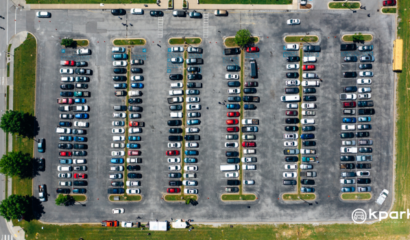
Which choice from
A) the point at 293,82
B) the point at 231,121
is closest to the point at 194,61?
the point at 231,121

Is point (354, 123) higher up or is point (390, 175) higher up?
point (354, 123)

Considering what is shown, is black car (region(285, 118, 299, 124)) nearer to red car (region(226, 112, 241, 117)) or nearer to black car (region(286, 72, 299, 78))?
black car (region(286, 72, 299, 78))

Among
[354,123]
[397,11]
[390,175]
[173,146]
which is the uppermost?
[397,11]

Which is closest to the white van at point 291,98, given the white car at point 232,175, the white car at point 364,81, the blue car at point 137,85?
the white car at point 364,81

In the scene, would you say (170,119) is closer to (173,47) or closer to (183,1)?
(173,47)

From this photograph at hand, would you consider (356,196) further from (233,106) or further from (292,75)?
(233,106)

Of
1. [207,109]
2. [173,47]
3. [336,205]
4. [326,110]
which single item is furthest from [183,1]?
[336,205]

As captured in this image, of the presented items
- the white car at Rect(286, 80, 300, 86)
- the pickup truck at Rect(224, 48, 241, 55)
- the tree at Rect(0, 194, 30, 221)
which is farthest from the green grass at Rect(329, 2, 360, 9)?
the tree at Rect(0, 194, 30, 221)
